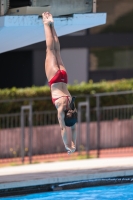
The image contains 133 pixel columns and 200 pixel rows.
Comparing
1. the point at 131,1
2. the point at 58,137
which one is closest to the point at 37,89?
the point at 58,137

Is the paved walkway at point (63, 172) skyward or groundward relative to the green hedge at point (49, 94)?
groundward

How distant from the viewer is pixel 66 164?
13.2m

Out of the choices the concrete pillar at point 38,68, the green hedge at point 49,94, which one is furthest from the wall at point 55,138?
the concrete pillar at point 38,68

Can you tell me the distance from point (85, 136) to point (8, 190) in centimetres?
562

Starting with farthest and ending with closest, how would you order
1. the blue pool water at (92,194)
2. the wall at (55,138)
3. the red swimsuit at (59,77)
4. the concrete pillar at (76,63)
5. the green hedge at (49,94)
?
the concrete pillar at (76,63)
the green hedge at (49,94)
the wall at (55,138)
the blue pool water at (92,194)
the red swimsuit at (59,77)

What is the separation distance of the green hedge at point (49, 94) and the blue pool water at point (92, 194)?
17.5 ft

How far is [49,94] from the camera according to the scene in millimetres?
17156

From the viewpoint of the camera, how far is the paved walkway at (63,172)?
11.3m

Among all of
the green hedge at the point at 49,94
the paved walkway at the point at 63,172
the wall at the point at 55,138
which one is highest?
the green hedge at the point at 49,94

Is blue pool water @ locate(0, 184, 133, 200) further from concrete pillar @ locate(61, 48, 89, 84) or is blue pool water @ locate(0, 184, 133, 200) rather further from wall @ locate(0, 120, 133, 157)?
concrete pillar @ locate(61, 48, 89, 84)

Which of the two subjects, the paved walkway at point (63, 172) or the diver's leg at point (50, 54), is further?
the paved walkway at point (63, 172)

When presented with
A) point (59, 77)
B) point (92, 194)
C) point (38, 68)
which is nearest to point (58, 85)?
point (59, 77)

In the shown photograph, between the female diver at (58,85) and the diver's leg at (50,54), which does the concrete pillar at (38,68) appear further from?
the female diver at (58,85)

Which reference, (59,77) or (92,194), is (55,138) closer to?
(92,194)
